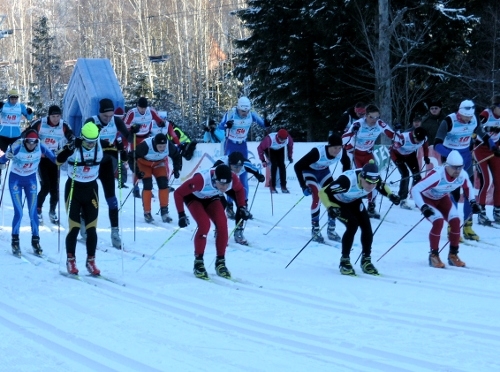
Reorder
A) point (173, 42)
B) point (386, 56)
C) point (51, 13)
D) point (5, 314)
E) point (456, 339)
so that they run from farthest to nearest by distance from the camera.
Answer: point (51, 13) < point (173, 42) < point (386, 56) < point (5, 314) < point (456, 339)

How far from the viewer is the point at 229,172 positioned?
8.21m

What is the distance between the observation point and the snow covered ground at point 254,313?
5.48 meters

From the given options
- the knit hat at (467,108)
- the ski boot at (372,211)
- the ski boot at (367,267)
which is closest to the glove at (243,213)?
the ski boot at (367,267)

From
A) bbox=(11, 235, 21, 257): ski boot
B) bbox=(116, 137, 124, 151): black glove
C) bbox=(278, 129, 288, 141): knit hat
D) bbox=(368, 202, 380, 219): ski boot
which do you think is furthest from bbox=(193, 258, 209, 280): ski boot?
bbox=(278, 129, 288, 141): knit hat

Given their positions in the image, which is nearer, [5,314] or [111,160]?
[5,314]

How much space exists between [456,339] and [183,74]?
4166 cm

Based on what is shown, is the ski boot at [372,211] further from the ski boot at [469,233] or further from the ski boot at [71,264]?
the ski boot at [71,264]

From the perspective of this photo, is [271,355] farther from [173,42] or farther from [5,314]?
[173,42]

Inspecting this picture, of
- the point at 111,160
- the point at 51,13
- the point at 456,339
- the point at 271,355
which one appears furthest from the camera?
A: the point at 51,13

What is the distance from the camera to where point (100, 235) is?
1177cm

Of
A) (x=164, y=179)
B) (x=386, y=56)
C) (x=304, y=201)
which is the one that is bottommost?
Result: (x=304, y=201)

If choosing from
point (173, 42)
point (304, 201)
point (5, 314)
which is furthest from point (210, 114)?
point (5, 314)

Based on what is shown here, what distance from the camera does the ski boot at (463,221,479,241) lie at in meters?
11.4

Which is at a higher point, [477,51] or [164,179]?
[477,51]
